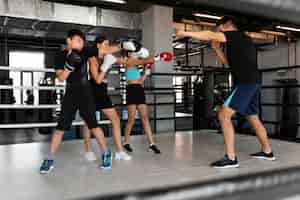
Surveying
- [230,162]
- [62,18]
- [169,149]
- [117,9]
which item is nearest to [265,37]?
[117,9]

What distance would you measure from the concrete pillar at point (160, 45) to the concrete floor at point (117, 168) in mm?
1617

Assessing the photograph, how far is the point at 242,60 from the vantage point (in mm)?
2467

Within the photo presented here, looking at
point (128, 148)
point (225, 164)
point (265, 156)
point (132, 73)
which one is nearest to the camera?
point (225, 164)

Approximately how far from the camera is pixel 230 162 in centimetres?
252

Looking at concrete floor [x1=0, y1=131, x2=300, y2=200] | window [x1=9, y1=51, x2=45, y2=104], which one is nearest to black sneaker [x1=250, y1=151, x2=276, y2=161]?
concrete floor [x1=0, y1=131, x2=300, y2=200]

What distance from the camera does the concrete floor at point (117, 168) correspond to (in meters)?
1.92

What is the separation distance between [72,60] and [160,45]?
3782 mm

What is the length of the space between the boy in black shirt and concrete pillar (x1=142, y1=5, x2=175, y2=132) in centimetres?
304

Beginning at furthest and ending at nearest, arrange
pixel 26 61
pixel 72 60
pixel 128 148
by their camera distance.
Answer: pixel 26 61
pixel 128 148
pixel 72 60

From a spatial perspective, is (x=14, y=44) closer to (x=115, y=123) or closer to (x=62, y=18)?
(x=62, y=18)

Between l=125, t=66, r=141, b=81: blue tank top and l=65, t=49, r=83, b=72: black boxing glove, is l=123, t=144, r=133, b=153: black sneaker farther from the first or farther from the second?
l=65, t=49, r=83, b=72: black boxing glove

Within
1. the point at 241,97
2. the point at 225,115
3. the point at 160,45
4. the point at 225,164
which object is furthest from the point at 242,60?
the point at 160,45

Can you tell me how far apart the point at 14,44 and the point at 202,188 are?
9.52 meters

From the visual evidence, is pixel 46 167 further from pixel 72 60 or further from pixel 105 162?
pixel 72 60
